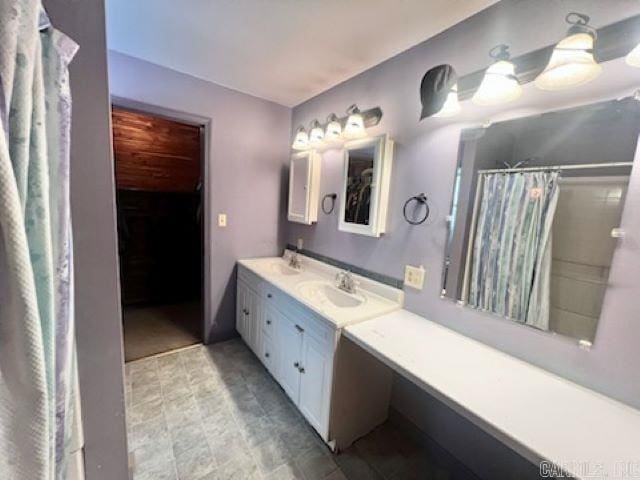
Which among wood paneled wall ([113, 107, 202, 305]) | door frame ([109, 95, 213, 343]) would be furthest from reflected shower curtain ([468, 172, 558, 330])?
wood paneled wall ([113, 107, 202, 305])

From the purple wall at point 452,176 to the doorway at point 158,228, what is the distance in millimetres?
1708

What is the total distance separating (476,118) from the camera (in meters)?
1.31

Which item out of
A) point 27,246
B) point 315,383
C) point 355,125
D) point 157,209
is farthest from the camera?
point 157,209

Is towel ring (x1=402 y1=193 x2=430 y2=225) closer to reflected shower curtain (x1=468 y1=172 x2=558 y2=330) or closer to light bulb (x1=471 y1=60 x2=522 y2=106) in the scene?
reflected shower curtain (x1=468 y1=172 x2=558 y2=330)

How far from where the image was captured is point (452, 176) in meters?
1.40

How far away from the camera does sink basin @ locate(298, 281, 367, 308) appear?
1730mm

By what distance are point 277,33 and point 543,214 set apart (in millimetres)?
1606

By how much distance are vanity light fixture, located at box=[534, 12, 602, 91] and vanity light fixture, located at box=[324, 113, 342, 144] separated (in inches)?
46.3

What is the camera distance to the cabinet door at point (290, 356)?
5.46 ft

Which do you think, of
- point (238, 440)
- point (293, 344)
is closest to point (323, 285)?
point (293, 344)

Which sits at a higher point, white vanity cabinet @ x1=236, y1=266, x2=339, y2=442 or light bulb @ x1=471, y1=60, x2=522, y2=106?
light bulb @ x1=471, y1=60, x2=522, y2=106

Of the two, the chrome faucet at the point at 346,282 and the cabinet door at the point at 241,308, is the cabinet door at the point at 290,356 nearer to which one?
the chrome faucet at the point at 346,282

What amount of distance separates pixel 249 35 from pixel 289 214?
1335 mm

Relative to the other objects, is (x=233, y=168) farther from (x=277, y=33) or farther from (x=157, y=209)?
(x=157, y=209)
